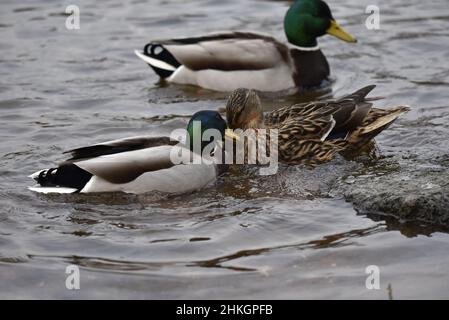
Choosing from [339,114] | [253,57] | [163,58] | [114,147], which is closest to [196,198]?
[114,147]

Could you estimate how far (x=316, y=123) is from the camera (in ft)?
27.8

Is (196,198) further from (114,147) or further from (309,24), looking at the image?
(309,24)

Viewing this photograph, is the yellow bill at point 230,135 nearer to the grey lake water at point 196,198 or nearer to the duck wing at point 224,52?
the grey lake water at point 196,198

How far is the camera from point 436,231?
21.9 ft

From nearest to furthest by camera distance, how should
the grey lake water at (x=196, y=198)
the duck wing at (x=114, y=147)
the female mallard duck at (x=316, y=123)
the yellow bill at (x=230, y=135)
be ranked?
the grey lake water at (x=196, y=198) → the duck wing at (x=114, y=147) → the yellow bill at (x=230, y=135) → the female mallard duck at (x=316, y=123)

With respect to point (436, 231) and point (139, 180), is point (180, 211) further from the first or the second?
point (436, 231)

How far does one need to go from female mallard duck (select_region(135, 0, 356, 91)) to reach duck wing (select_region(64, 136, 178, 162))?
328cm

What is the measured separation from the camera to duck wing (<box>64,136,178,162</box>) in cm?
758

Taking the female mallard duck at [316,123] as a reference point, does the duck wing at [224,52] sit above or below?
above

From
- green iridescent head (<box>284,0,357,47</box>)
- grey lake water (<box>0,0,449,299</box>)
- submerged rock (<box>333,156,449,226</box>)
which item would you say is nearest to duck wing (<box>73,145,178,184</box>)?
grey lake water (<box>0,0,449,299</box>)

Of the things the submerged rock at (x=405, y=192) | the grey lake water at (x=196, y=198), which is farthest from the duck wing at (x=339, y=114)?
the submerged rock at (x=405, y=192)

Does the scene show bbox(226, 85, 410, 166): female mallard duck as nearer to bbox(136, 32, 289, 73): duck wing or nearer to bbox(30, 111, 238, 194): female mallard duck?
bbox(30, 111, 238, 194): female mallard duck

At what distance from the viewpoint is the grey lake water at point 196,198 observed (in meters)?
6.13

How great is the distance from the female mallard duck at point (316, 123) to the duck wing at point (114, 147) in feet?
3.30
